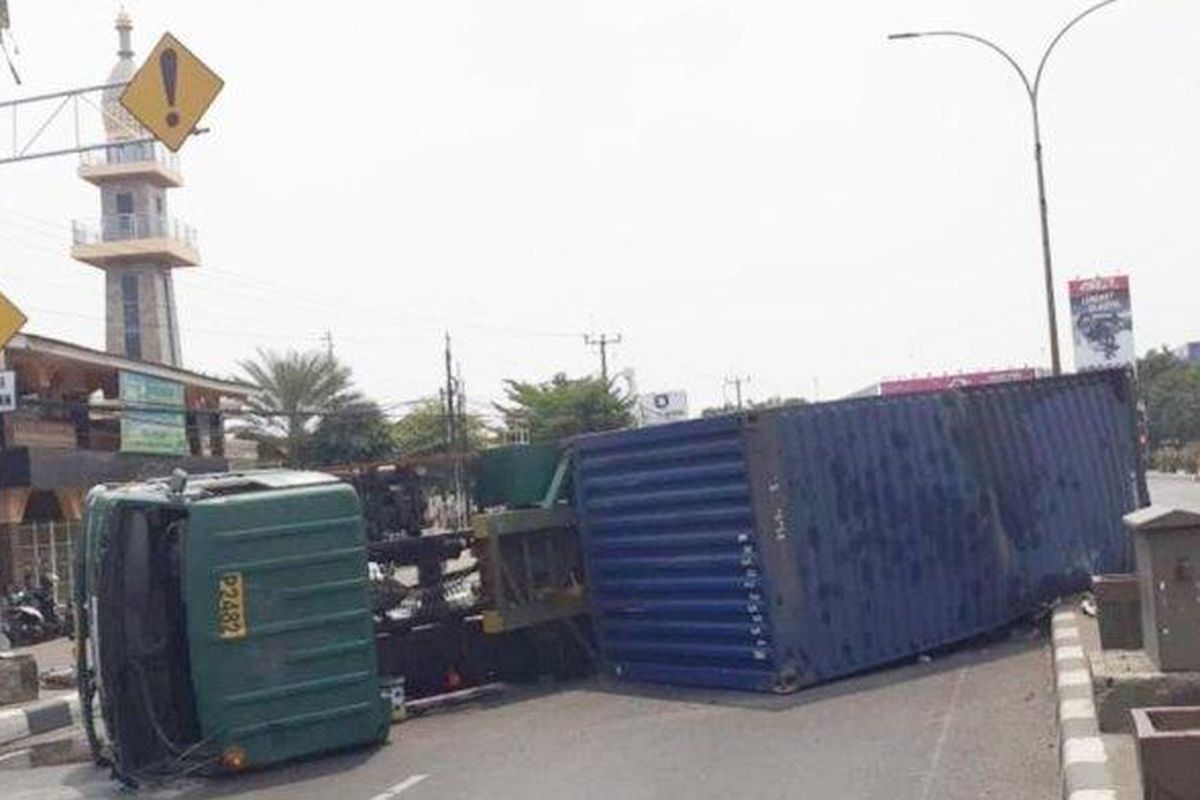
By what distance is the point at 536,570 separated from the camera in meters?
12.6

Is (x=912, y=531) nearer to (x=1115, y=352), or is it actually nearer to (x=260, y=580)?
(x=260, y=580)

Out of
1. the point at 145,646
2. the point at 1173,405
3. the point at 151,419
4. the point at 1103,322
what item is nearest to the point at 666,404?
the point at 1173,405

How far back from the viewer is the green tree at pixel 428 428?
200 feet

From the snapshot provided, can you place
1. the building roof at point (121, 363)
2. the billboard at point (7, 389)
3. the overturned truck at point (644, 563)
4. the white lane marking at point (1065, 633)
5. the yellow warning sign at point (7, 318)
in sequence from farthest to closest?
the building roof at point (121, 363)
the billboard at point (7, 389)
the yellow warning sign at point (7, 318)
the white lane marking at point (1065, 633)
the overturned truck at point (644, 563)

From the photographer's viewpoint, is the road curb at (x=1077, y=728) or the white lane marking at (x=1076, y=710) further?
the white lane marking at (x=1076, y=710)

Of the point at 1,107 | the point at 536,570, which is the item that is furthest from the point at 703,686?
the point at 1,107

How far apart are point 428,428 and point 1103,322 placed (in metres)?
28.1

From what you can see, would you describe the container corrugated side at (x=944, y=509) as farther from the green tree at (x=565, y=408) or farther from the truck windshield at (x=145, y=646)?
the green tree at (x=565, y=408)

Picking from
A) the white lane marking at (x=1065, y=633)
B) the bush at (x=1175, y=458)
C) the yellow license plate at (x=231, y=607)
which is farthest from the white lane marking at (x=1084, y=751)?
the bush at (x=1175, y=458)

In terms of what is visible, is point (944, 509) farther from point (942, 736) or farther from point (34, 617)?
point (34, 617)

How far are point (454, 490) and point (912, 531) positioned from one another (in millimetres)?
4952

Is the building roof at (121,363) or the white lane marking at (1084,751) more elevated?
the building roof at (121,363)

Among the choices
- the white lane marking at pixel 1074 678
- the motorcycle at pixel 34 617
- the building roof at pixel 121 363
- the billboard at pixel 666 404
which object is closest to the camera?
the white lane marking at pixel 1074 678

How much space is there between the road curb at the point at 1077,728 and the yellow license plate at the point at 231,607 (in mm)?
5060
